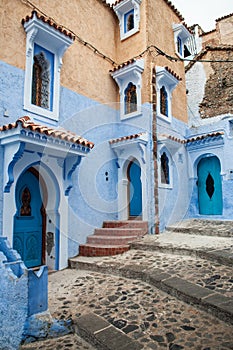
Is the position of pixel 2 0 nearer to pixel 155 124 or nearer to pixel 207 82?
pixel 155 124

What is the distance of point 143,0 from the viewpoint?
31.0ft

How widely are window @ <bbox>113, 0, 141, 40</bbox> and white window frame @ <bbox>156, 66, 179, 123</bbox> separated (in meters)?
1.91

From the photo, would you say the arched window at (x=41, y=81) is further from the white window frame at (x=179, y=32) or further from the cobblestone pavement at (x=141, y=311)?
the white window frame at (x=179, y=32)

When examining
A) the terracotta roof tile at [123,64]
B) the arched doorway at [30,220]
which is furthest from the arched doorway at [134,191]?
the arched doorway at [30,220]

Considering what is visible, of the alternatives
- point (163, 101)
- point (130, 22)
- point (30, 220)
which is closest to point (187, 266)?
point (30, 220)

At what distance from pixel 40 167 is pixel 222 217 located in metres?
6.95

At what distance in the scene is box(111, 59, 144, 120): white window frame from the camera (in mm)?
8938

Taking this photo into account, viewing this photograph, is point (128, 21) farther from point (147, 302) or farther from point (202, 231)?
point (147, 302)

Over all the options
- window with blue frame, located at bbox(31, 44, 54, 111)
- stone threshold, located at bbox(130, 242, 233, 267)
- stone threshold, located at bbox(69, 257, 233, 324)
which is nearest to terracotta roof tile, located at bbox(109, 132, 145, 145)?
window with blue frame, located at bbox(31, 44, 54, 111)

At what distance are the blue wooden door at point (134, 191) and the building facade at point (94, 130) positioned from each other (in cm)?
4

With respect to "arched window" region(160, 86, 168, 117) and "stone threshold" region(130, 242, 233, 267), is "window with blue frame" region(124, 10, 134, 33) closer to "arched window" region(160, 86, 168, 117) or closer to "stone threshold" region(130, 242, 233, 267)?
"arched window" region(160, 86, 168, 117)

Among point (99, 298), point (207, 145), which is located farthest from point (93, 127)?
point (99, 298)

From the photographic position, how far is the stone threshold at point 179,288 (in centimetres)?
358

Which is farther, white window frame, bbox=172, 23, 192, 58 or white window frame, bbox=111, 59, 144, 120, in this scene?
white window frame, bbox=172, 23, 192, 58
